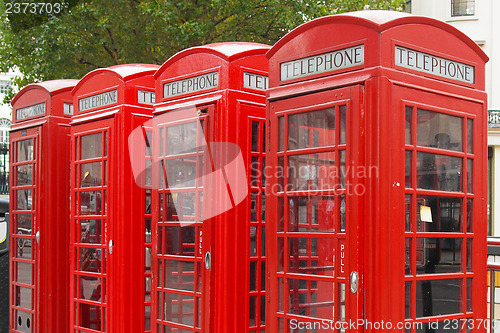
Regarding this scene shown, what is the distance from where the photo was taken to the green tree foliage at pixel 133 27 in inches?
485

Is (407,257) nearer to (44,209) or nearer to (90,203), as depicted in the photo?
(90,203)

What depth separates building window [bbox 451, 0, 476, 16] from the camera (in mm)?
20859

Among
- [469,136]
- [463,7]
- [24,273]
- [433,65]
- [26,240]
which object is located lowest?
[24,273]

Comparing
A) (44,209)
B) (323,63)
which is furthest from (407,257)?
(44,209)

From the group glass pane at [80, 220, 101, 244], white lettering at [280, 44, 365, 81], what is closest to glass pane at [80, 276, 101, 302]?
glass pane at [80, 220, 101, 244]

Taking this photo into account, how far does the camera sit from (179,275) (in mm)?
5414

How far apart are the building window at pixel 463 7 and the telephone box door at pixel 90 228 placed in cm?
1711

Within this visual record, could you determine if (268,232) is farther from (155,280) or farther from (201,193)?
(155,280)

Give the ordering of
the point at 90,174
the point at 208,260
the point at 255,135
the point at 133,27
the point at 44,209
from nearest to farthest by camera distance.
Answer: the point at 208,260 → the point at 255,135 → the point at 90,174 → the point at 44,209 → the point at 133,27

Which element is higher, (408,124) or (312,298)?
(408,124)

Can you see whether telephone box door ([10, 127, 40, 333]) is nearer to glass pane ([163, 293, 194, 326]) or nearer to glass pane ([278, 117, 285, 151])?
glass pane ([163, 293, 194, 326])

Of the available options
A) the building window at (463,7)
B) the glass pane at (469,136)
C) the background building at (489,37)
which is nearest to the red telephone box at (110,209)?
the glass pane at (469,136)

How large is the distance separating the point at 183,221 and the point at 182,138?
660 millimetres

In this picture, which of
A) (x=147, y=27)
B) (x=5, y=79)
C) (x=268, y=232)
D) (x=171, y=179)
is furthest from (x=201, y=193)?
(x=5, y=79)
